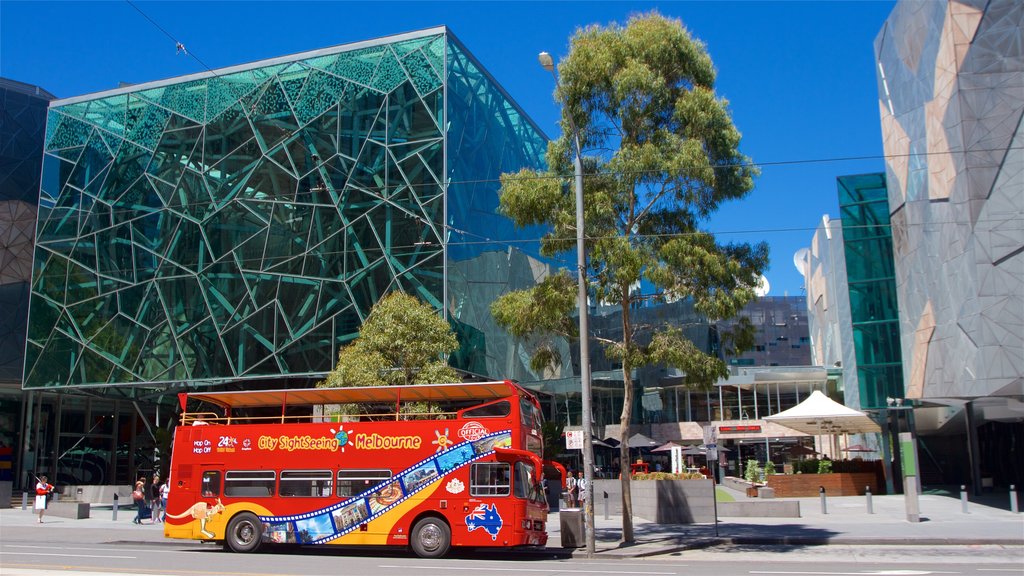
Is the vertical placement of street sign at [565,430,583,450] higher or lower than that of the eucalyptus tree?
lower

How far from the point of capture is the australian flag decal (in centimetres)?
1923

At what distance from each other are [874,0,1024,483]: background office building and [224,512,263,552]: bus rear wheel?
2192cm

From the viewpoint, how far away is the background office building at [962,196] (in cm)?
2700

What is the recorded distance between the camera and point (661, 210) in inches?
862

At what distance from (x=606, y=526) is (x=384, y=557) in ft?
31.9

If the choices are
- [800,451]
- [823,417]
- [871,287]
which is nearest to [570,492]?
[823,417]

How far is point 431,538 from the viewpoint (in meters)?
19.6

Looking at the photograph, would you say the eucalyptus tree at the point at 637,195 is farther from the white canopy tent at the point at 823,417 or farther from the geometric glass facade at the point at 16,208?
the geometric glass facade at the point at 16,208

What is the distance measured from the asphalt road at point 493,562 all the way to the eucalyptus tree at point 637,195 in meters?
3.36

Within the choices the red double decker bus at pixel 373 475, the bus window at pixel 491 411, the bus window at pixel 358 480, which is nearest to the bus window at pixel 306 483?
the red double decker bus at pixel 373 475

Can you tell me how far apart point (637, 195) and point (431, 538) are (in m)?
9.54

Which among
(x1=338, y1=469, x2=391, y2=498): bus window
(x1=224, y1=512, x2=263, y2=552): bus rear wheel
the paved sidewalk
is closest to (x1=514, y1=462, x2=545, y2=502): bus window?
the paved sidewalk

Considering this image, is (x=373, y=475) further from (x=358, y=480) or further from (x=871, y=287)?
(x=871, y=287)

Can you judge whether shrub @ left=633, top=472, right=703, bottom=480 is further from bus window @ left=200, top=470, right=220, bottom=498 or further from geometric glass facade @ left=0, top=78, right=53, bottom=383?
geometric glass facade @ left=0, top=78, right=53, bottom=383
